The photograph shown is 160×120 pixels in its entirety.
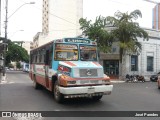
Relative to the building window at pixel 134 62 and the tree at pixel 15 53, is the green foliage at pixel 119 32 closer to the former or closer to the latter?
the building window at pixel 134 62

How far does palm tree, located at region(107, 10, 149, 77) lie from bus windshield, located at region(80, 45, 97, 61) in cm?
1817

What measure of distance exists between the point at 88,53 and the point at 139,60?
25397 mm

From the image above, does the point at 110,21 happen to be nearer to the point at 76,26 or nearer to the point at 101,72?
the point at 101,72

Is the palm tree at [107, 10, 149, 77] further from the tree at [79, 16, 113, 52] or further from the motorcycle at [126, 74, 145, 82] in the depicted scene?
the motorcycle at [126, 74, 145, 82]

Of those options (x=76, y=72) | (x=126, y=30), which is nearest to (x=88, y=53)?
(x=76, y=72)

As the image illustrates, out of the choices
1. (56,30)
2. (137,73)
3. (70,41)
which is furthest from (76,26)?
(70,41)

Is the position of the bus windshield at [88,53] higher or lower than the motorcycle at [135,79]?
higher

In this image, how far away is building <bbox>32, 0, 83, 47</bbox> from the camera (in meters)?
72.8

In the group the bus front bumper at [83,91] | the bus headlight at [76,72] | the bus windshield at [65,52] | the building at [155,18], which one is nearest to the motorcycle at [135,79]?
the building at [155,18]

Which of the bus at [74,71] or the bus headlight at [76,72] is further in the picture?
the bus headlight at [76,72]

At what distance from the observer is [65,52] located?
40.3 feet

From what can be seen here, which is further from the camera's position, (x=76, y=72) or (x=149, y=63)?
(x=149, y=63)

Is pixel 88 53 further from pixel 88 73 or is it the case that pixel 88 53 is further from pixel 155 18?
pixel 155 18

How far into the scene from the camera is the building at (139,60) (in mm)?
34750
